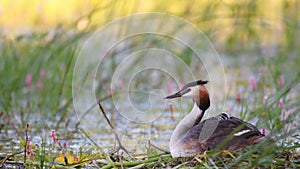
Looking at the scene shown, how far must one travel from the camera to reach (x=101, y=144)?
235 inches

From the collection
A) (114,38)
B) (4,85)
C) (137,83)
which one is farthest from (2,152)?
(114,38)

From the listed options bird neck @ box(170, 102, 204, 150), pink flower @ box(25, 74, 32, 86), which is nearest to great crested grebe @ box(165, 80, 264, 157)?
bird neck @ box(170, 102, 204, 150)

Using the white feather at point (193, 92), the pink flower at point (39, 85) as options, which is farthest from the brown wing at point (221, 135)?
the pink flower at point (39, 85)

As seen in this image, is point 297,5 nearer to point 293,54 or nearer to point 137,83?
point 293,54

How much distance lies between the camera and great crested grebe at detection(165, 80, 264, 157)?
471 cm

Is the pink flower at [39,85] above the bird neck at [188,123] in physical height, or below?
above

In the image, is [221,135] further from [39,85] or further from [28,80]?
[39,85]

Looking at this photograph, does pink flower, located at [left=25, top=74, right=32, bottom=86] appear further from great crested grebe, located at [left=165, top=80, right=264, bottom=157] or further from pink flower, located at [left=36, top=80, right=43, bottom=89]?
great crested grebe, located at [left=165, top=80, right=264, bottom=157]

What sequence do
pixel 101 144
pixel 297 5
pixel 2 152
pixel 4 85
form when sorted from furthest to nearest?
pixel 297 5
pixel 4 85
pixel 101 144
pixel 2 152

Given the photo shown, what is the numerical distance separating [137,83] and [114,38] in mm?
775

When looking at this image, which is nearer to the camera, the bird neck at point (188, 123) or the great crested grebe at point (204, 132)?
the great crested grebe at point (204, 132)

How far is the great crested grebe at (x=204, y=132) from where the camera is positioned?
471 cm

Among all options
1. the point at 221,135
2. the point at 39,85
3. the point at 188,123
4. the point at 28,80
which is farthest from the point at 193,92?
the point at 39,85

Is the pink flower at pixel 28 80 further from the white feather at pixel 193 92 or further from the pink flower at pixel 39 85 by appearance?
the white feather at pixel 193 92
